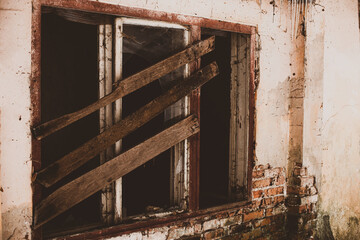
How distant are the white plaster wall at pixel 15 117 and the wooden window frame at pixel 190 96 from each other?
0.04 meters

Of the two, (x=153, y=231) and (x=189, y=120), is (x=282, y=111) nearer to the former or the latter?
(x=189, y=120)

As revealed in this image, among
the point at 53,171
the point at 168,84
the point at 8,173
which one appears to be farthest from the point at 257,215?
the point at 8,173

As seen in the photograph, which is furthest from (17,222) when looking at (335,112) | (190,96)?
(335,112)

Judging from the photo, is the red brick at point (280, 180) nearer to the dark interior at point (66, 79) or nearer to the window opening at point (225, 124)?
the window opening at point (225, 124)

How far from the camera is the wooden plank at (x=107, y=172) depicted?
1927mm

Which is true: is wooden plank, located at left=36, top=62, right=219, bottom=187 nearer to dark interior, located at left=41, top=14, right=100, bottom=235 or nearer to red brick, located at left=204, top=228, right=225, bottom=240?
red brick, located at left=204, top=228, right=225, bottom=240

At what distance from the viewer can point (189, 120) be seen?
247 cm

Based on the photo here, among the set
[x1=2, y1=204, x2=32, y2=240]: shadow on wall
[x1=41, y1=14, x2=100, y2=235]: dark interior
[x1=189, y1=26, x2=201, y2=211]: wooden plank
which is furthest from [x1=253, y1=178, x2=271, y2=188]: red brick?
[x1=2, y1=204, x2=32, y2=240]: shadow on wall

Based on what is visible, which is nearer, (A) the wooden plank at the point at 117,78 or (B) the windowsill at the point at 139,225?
(B) the windowsill at the point at 139,225

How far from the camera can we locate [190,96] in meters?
2.51

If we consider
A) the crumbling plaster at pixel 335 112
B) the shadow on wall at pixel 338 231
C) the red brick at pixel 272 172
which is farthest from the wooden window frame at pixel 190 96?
the shadow on wall at pixel 338 231

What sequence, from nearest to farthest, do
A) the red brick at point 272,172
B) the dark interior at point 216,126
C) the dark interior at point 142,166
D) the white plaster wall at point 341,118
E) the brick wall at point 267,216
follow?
the brick wall at point 267,216, the red brick at point 272,172, the white plaster wall at point 341,118, the dark interior at point 216,126, the dark interior at point 142,166

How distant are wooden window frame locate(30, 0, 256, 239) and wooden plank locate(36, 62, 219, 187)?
7cm

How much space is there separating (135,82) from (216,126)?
1445 mm
